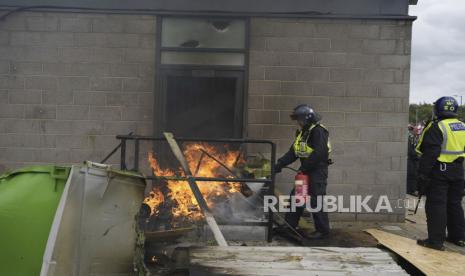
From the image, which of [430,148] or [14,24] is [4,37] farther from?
[430,148]

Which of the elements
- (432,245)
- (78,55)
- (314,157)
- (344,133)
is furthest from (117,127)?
(432,245)

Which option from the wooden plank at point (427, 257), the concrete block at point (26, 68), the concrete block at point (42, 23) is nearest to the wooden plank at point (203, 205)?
the wooden plank at point (427, 257)

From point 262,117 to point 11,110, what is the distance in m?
4.18

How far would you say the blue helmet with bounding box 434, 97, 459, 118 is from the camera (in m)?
5.23

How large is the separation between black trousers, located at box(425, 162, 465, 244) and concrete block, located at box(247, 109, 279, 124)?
8.59ft

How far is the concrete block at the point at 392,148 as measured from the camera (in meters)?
6.92

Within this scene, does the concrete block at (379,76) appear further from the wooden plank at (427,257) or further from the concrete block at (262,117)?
the wooden plank at (427,257)

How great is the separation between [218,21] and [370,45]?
2567 mm

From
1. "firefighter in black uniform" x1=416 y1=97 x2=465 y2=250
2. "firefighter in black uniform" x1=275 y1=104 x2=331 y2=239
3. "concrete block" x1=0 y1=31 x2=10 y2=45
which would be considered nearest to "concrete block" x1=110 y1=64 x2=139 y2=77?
"concrete block" x1=0 y1=31 x2=10 y2=45

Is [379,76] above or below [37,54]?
below

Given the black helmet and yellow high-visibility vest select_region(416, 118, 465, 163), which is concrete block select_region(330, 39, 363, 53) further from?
yellow high-visibility vest select_region(416, 118, 465, 163)

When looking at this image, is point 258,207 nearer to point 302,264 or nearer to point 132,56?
point 302,264

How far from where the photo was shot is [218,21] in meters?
6.88

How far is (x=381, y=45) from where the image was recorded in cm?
688
